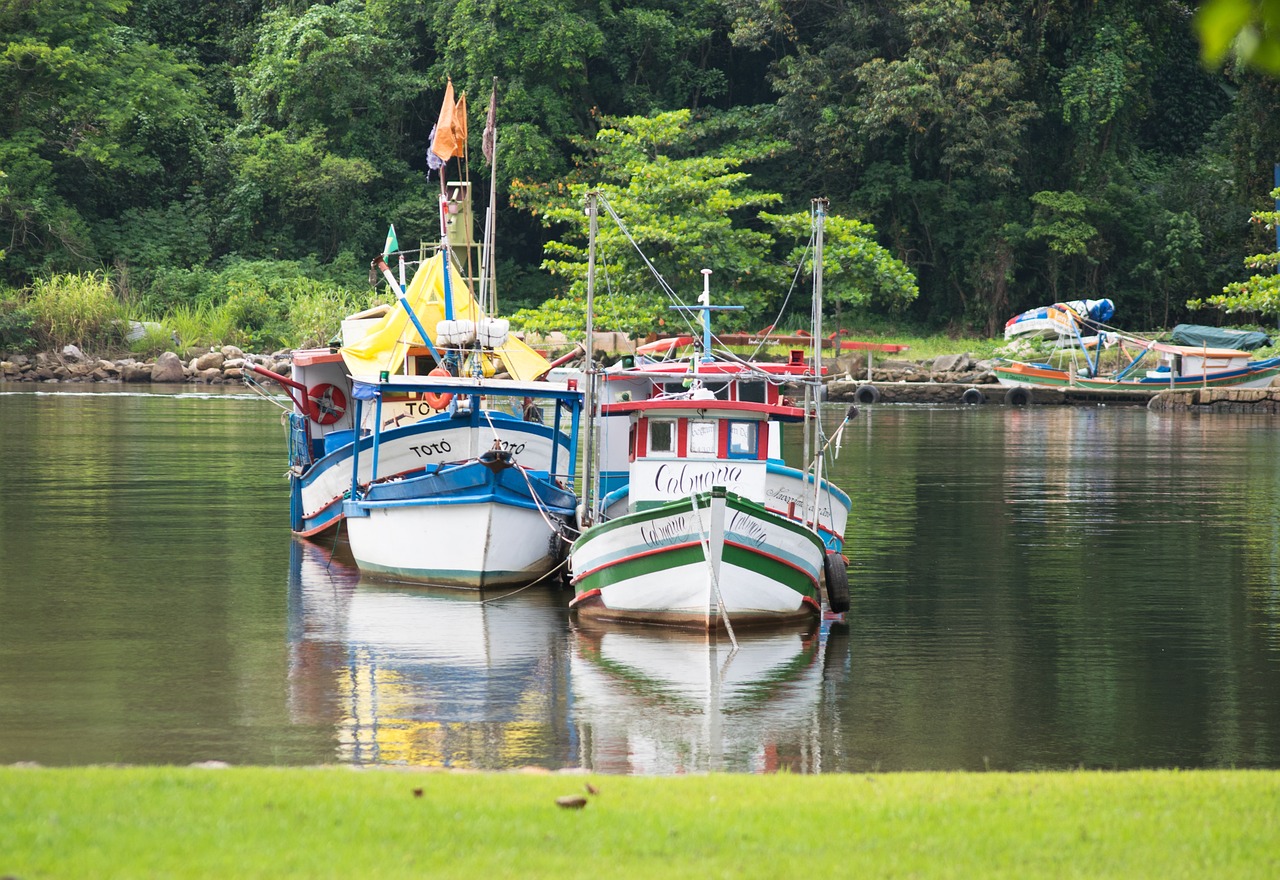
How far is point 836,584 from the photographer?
1894cm

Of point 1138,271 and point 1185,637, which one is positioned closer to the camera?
point 1185,637

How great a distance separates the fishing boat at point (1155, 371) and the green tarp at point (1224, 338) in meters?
0.43

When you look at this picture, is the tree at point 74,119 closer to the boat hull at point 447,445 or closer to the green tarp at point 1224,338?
the green tarp at point 1224,338

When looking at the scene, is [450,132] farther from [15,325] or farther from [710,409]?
Answer: [15,325]

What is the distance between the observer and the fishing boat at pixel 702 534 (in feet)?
57.7

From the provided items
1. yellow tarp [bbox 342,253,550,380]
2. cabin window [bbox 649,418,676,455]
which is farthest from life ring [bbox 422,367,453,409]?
cabin window [bbox 649,418,676,455]

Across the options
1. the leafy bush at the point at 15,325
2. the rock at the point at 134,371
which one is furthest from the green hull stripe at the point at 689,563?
the leafy bush at the point at 15,325

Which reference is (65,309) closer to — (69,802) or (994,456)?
(994,456)

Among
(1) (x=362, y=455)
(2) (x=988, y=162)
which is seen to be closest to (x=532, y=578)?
(1) (x=362, y=455)

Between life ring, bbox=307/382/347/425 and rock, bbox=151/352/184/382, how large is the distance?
3935 cm

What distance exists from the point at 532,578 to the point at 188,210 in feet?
184

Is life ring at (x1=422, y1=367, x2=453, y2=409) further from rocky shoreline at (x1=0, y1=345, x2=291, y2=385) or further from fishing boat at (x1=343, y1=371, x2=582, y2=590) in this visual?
rocky shoreline at (x1=0, y1=345, x2=291, y2=385)

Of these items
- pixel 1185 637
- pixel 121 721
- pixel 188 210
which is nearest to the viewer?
pixel 121 721

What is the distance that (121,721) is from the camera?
519 inches
